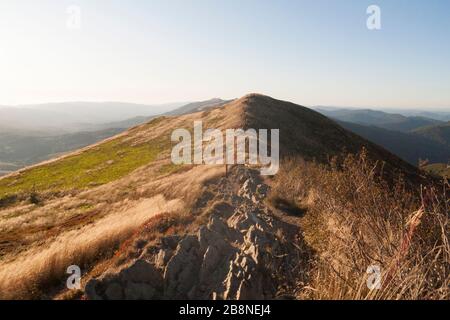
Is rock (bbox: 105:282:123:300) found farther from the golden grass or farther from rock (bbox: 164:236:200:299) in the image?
the golden grass

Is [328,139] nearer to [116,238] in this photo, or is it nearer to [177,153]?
[177,153]

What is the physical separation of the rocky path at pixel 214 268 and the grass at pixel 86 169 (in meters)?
31.3

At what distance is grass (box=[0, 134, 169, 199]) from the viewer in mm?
40625

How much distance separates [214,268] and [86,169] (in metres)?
44.0

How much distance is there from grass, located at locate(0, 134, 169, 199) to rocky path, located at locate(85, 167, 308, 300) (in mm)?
31279

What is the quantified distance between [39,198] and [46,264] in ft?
93.0

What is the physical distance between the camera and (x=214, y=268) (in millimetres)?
8570

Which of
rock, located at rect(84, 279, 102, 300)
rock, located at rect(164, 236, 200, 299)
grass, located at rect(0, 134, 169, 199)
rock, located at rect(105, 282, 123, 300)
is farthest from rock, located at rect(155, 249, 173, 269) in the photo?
grass, located at rect(0, 134, 169, 199)

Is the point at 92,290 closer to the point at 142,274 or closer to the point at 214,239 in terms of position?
the point at 142,274

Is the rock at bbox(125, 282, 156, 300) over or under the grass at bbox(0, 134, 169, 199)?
over

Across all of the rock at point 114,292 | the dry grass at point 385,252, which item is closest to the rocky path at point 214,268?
the rock at point 114,292

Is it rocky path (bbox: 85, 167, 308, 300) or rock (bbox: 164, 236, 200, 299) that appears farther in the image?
rock (bbox: 164, 236, 200, 299)

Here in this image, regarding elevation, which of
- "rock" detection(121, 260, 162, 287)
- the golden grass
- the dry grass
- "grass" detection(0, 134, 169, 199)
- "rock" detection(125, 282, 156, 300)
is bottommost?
"grass" detection(0, 134, 169, 199)

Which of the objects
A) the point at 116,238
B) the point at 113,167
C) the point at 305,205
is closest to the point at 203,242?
the point at 116,238
